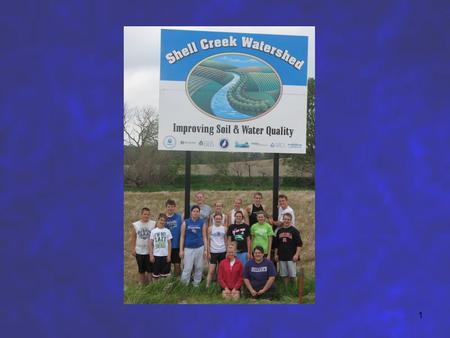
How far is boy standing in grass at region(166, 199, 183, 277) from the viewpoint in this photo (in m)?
6.55

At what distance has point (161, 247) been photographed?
655cm

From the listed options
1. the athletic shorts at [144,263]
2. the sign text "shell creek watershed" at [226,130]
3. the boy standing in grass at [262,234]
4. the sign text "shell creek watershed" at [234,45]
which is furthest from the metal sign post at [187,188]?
the sign text "shell creek watershed" at [234,45]

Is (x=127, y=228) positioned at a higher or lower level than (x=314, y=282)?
higher

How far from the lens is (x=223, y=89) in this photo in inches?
253

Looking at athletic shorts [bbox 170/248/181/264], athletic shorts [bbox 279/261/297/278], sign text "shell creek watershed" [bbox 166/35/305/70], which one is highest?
sign text "shell creek watershed" [bbox 166/35/305/70]

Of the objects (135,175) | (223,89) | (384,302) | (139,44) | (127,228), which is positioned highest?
(139,44)

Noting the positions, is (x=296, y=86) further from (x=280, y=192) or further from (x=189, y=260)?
(x=189, y=260)

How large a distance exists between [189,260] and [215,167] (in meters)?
0.95

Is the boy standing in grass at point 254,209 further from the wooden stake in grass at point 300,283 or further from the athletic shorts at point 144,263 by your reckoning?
the athletic shorts at point 144,263

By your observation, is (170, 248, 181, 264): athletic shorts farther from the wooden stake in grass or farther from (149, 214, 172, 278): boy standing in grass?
the wooden stake in grass

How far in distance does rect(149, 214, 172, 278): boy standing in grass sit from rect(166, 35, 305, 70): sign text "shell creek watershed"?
1.57 m

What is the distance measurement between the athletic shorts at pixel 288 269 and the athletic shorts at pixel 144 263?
Answer: 1.29 m

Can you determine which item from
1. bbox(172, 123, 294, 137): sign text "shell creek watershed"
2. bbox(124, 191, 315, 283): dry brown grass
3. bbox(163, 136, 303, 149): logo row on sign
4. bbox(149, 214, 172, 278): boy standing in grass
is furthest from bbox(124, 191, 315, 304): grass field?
bbox(172, 123, 294, 137): sign text "shell creek watershed"

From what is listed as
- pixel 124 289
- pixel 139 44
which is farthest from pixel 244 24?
pixel 124 289
